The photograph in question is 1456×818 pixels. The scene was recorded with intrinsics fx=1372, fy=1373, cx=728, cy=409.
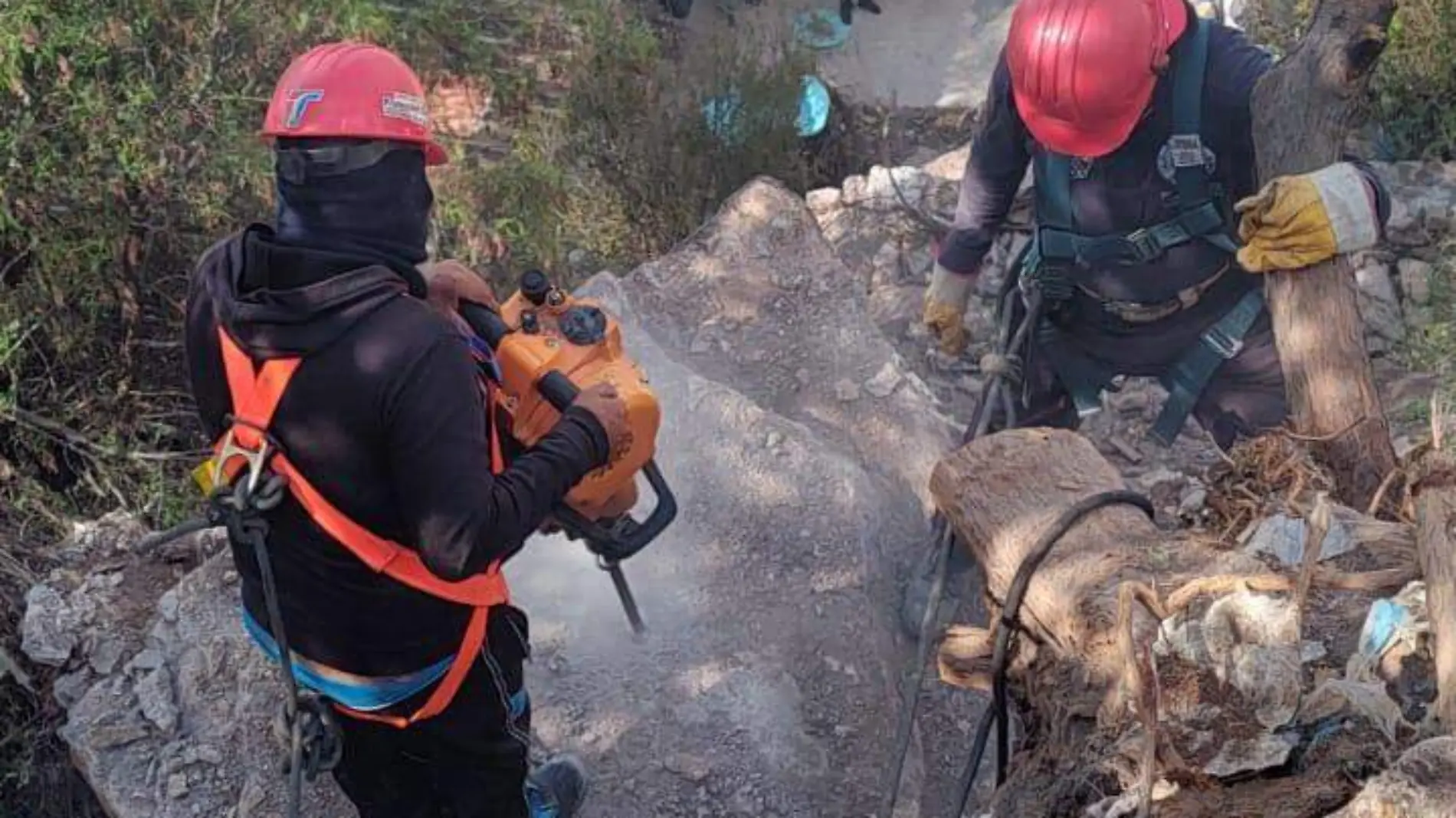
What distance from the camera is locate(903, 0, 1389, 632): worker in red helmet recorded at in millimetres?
3094

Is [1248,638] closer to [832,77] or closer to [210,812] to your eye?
[210,812]

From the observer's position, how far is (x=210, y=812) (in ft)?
10.5

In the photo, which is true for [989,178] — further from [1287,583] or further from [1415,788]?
[1415,788]

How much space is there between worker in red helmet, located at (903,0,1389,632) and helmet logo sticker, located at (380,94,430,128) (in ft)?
4.95

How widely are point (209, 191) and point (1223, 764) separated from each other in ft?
13.3

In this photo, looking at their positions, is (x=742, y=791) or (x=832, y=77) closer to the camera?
(x=742, y=791)

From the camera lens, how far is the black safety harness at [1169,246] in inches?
125

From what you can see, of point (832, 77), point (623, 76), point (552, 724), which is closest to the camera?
point (552, 724)

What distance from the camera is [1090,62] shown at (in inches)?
120

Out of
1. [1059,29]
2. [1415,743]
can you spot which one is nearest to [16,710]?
[1059,29]

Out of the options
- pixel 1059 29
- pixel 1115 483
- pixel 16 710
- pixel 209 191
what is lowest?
pixel 16 710

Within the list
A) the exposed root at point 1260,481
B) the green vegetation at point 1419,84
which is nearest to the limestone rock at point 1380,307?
the green vegetation at point 1419,84

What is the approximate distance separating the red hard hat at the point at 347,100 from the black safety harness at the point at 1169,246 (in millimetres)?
1791

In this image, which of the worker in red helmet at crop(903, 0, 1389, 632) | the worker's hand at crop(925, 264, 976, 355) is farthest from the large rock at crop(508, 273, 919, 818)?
the worker's hand at crop(925, 264, 976, 355)
